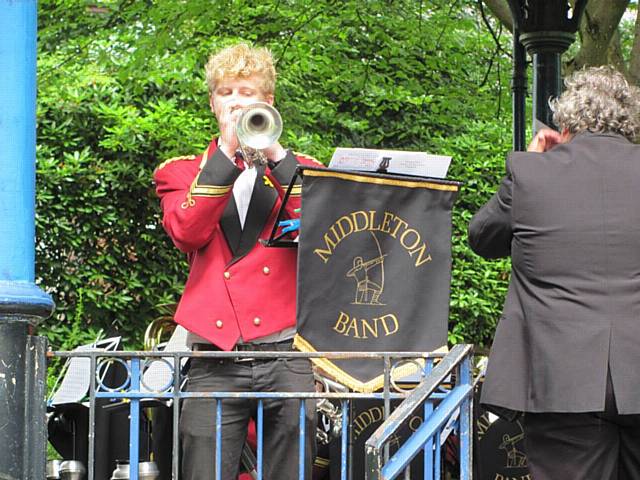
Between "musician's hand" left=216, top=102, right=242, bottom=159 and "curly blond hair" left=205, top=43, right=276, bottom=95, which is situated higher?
"curly blond hair" left=205, top=43, right=276, bottom=95

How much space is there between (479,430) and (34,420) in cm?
278

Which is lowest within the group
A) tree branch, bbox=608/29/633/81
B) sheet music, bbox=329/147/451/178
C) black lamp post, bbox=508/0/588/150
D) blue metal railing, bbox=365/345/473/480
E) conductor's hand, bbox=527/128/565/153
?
blue metal railing, bbox=365/345/473/480

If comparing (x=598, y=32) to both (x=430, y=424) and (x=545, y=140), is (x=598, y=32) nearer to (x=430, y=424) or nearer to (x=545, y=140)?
(x=545, y=140)

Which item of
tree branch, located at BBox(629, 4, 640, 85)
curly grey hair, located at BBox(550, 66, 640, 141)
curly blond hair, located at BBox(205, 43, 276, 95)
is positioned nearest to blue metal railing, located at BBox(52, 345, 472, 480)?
curly grey hair, located at BBox(550, 66, 640, 141)

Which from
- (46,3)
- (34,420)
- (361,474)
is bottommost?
(361,474)

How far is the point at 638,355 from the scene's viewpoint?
3832 millimetres

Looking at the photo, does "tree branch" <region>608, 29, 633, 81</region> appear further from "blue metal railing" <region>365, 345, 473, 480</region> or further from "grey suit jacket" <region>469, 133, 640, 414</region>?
"blue metal railing" <region>365, 345, 473, 480</region>

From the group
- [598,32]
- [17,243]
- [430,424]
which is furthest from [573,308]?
[598,32]

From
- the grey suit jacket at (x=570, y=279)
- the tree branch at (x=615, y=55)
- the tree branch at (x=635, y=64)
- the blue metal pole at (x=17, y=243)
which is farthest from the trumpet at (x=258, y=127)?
the tree branch at (x=615, y=55)

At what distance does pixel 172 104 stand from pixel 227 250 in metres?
6.86

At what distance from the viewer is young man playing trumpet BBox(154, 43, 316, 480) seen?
13.9 feet

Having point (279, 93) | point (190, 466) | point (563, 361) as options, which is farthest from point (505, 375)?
point (279, 93)

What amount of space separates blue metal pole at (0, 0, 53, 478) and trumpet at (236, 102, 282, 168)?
72 cm

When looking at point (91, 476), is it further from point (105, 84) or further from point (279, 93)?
point (105, 84)
